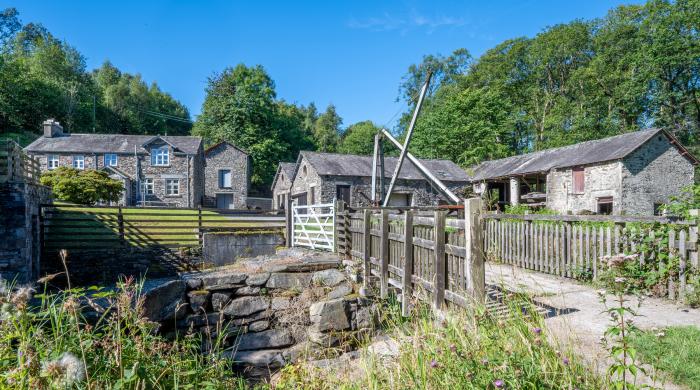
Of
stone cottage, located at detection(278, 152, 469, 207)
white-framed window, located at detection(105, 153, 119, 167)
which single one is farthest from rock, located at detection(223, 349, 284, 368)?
white-framed window, located at detection(105, 153, 119, 167)

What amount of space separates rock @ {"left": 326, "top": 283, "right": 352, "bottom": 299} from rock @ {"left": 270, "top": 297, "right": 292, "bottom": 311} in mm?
1017

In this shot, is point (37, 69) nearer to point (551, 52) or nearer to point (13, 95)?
point (13, 95)

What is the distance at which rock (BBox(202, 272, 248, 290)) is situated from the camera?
9.43 meters

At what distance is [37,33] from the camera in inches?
2119

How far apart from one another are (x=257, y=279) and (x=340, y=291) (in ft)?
7.13

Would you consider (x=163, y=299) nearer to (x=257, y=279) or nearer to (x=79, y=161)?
(x=257, y=279)

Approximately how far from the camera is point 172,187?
1329 inches

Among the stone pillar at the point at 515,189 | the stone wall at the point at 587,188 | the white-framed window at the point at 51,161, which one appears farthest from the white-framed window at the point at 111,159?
the stone wall at the point at 587,188

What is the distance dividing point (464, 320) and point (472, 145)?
1442 inches

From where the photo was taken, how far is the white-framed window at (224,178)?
126 feet

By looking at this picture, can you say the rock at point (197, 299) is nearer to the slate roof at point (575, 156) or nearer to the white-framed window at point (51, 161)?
the slate roof at point (575, 156)

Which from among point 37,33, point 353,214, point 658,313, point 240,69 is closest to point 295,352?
point 353,214

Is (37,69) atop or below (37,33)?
below

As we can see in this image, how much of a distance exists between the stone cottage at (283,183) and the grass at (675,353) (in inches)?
1070
